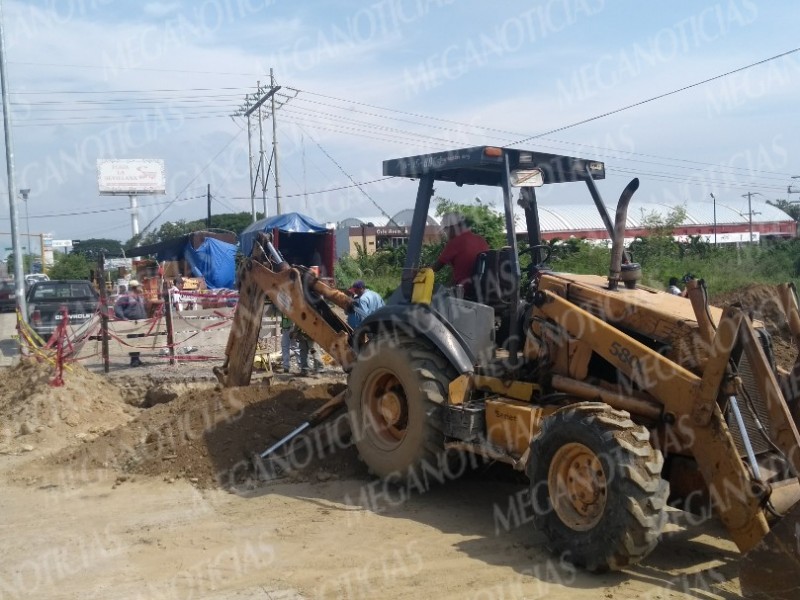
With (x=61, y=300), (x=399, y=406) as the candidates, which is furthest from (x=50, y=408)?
(x=61, y=300)

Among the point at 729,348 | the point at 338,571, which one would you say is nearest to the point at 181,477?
the point at 338,571

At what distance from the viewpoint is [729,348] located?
15.4ft

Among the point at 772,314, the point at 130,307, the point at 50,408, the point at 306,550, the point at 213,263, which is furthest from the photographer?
the point at 213,263

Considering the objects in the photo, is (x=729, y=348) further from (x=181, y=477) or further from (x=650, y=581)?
(x=181, y=477)

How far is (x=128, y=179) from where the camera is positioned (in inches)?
2466

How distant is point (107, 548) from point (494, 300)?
3.38 m

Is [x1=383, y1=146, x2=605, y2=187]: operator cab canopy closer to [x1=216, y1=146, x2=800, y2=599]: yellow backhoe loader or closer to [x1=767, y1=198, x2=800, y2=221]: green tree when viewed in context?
[x1=216, y1=146, x2=800, y2=599]: yellow backhoe loader

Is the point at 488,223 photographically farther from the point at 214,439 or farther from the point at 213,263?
the point at 213,263

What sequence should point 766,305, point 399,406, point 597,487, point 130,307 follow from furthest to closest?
point 130,307
point 766,305
point 399,406
point 597,487

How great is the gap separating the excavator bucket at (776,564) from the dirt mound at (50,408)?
23.8ft

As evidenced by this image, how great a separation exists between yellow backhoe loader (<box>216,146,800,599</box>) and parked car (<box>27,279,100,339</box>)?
13.8 metres

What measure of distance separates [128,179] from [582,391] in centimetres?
6171

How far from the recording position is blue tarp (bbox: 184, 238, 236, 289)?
3142 cm

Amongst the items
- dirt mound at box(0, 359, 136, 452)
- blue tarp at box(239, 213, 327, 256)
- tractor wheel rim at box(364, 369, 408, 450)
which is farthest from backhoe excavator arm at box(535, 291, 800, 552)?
blue tarp at box(239, 213, 327, 256)
